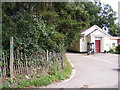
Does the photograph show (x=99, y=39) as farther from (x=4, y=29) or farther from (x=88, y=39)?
(x=4, y=29)

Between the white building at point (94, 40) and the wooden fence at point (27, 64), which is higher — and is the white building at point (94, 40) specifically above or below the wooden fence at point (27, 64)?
above

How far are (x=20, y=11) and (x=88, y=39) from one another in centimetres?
1427

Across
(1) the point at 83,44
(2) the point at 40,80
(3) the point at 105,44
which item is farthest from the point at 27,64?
(3) the point at 105,44

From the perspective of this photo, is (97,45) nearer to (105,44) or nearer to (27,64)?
(105,44)

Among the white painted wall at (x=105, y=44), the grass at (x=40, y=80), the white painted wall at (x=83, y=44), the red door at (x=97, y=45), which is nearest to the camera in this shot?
the grass at (x=40, y=80)

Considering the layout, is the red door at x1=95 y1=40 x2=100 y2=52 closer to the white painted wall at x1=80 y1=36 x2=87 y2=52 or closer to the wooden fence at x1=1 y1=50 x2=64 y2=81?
the white painted wall at x1=80 y1=36 x2=87 y2=52

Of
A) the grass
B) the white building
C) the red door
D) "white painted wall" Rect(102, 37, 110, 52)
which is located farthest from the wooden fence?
"white painted wall" Rect(102, 37, 110, 52)

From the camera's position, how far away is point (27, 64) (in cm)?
616

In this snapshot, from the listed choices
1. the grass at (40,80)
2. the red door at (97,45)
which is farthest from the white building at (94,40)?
the grass at (40,80)

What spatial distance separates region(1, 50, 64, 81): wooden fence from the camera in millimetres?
5703

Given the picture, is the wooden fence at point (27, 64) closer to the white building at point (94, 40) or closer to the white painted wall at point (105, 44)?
the white building at point (94, 40)

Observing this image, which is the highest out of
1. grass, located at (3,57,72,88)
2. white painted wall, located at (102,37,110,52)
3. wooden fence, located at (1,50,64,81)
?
white painted wall, located at (102,37,110,52)

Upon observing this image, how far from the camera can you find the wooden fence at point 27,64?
5.70 metres

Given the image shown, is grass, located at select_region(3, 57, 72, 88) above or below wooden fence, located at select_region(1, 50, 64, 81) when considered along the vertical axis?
below
